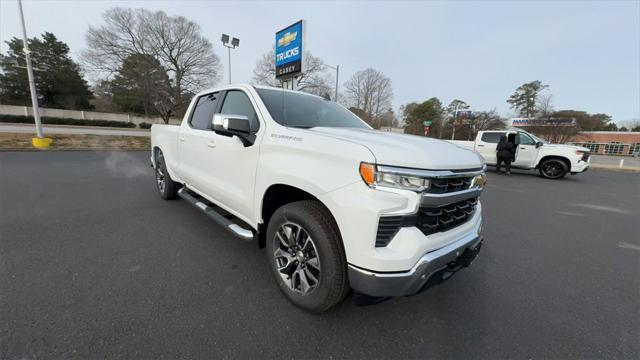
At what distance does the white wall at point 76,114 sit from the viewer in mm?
34250

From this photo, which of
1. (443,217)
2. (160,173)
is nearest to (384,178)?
(443,217)

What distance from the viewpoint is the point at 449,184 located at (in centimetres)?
170

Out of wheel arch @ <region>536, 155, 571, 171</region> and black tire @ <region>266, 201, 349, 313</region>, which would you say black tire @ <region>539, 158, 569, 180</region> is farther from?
black tire @ <region>266, 201, 349, 313</region>

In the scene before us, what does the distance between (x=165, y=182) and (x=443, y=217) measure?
4524 mm

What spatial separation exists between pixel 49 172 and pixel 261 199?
8.14m

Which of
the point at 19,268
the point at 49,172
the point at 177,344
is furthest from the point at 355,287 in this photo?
the point at 49,172

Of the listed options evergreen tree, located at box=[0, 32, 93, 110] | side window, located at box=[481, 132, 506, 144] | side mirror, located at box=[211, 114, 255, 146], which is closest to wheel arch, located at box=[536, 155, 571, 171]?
side window, located at box=[481, 132, 506, 144]

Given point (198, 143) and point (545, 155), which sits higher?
point (198, 143)

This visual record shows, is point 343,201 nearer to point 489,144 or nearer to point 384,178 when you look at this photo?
point 384,178

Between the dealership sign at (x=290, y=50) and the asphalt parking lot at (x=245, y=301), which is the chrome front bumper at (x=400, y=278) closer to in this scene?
the asphalt parking lot at (x=245, y=301)

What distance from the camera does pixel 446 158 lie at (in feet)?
5.50

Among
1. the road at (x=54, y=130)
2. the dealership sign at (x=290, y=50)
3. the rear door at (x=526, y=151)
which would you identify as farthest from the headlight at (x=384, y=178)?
the road at (x=54, y=130)

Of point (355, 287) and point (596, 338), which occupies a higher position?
point (355, 287)

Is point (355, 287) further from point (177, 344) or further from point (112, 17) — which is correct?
point (112, 17)
